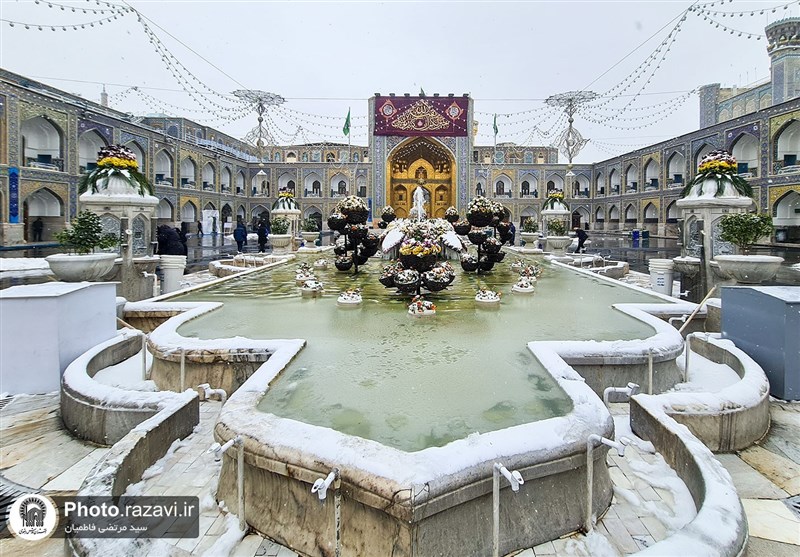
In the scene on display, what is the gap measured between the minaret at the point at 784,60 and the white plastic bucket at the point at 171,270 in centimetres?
3279

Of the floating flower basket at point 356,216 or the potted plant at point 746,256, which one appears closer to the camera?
the potted plant at point 746,256

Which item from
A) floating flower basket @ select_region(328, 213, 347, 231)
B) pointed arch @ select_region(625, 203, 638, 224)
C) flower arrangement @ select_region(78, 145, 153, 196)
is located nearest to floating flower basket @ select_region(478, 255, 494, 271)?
floating flower basket @ select_region(328, 213, 347, 231)

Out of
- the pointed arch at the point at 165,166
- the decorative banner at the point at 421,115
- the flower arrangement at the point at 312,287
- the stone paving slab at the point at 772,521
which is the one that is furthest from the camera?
the pointed arch at the point at 165,166

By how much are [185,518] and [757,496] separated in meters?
3.10

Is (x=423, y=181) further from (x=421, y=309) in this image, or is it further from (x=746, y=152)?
(x=421, y=309)

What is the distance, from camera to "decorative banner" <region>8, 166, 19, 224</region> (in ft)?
62.4

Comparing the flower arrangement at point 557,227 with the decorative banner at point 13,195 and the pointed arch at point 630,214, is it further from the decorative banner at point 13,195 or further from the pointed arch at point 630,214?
the pointed arch at point 630,214

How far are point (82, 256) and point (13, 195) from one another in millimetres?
17664

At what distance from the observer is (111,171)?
796 cm

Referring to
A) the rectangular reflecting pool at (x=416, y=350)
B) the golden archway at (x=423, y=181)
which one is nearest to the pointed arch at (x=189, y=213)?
the golden archway at (x=423, y=181)

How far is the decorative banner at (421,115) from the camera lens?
28625 millimetres

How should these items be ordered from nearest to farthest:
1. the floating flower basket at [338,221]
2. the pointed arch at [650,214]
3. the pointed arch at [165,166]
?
the floating flower basket at [338,221] < the pointed arch at [165,166] < the pointed arch at [650,214]

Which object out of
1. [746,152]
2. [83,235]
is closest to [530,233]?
[83,235]

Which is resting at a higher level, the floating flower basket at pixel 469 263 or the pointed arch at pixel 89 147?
the pointed arch at pixel 89 147
